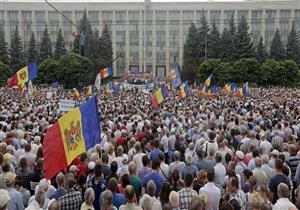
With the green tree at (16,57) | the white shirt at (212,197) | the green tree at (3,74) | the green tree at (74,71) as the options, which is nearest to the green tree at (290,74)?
the green tree at (74,71)

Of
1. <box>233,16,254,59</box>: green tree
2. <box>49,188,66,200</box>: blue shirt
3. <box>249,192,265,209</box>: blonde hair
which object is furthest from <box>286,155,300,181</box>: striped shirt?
<box>233,16,254,59</box>: green tree

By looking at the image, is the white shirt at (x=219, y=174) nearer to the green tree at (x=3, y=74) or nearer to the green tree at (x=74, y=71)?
the green tree at (x=74, y=71)

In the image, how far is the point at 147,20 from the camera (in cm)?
9225

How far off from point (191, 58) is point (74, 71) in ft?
66.0

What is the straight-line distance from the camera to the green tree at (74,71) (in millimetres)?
53875

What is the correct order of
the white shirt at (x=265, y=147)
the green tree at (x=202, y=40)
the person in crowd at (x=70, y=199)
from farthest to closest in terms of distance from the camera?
the green tree at (x=202, y=40), the white shirt at (x=265, y=147), the person in crowd at (x=70, y=199)

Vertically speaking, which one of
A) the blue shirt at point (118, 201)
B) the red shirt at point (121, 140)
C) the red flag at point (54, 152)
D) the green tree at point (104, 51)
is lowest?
the green tree at point (104, 51)

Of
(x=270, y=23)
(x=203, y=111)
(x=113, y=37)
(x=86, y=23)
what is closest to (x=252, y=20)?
(x=270, y=23)

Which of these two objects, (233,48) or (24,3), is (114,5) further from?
(233,48)

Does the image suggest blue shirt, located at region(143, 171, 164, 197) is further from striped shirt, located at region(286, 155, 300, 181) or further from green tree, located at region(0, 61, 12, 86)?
green tree, located at region(0, 61, 12, 86)

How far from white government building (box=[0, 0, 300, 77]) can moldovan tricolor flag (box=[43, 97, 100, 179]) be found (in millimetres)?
82776

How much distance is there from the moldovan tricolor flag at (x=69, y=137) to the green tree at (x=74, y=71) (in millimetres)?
46739

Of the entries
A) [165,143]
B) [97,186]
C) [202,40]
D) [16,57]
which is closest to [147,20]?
[202,40]

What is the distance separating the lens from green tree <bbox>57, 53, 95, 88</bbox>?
5388 centimetres
